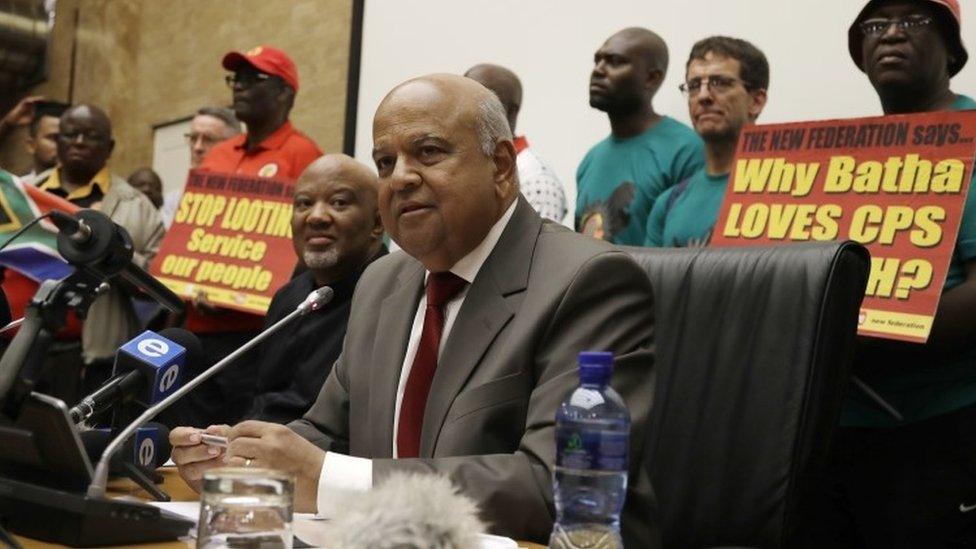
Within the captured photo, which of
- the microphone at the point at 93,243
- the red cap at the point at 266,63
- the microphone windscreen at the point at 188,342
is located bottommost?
the microphone windscreen at the point at 188,342

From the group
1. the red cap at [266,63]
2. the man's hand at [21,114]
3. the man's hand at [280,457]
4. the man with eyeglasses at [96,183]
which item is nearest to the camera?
the man's hand at [280,457]

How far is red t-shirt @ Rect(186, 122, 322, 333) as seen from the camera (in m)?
4.85

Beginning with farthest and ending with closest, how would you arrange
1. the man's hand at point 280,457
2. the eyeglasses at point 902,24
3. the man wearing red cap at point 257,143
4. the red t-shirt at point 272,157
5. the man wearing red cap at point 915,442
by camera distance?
the red t-shirt at point 272,157, the man wearing red cap at point 257,143, the eyeglasses at point 902,24, the man wearing red cap at point 915,442, the man's hand at point 280,457

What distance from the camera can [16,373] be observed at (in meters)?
1.61

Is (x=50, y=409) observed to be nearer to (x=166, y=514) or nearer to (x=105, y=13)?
(x=166, y=514)

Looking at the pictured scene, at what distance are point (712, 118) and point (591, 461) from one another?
97.8 inches

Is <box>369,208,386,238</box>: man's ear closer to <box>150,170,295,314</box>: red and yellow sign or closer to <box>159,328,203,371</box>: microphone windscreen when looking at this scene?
<box>150,170,295,314</box>: red and yellow sign

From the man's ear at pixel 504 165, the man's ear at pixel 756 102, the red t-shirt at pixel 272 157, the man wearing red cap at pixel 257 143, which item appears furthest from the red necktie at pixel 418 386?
the red t-shirt at pixel 272 157

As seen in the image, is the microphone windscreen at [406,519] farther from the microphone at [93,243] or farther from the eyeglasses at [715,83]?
the eyeglasses at [715,83]

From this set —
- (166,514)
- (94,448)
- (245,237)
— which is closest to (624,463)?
(166,514)

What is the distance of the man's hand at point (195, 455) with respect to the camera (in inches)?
86.0

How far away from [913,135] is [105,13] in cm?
850

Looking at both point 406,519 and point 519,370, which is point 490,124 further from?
point 406,519

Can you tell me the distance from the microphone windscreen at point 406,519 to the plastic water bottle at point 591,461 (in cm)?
29
